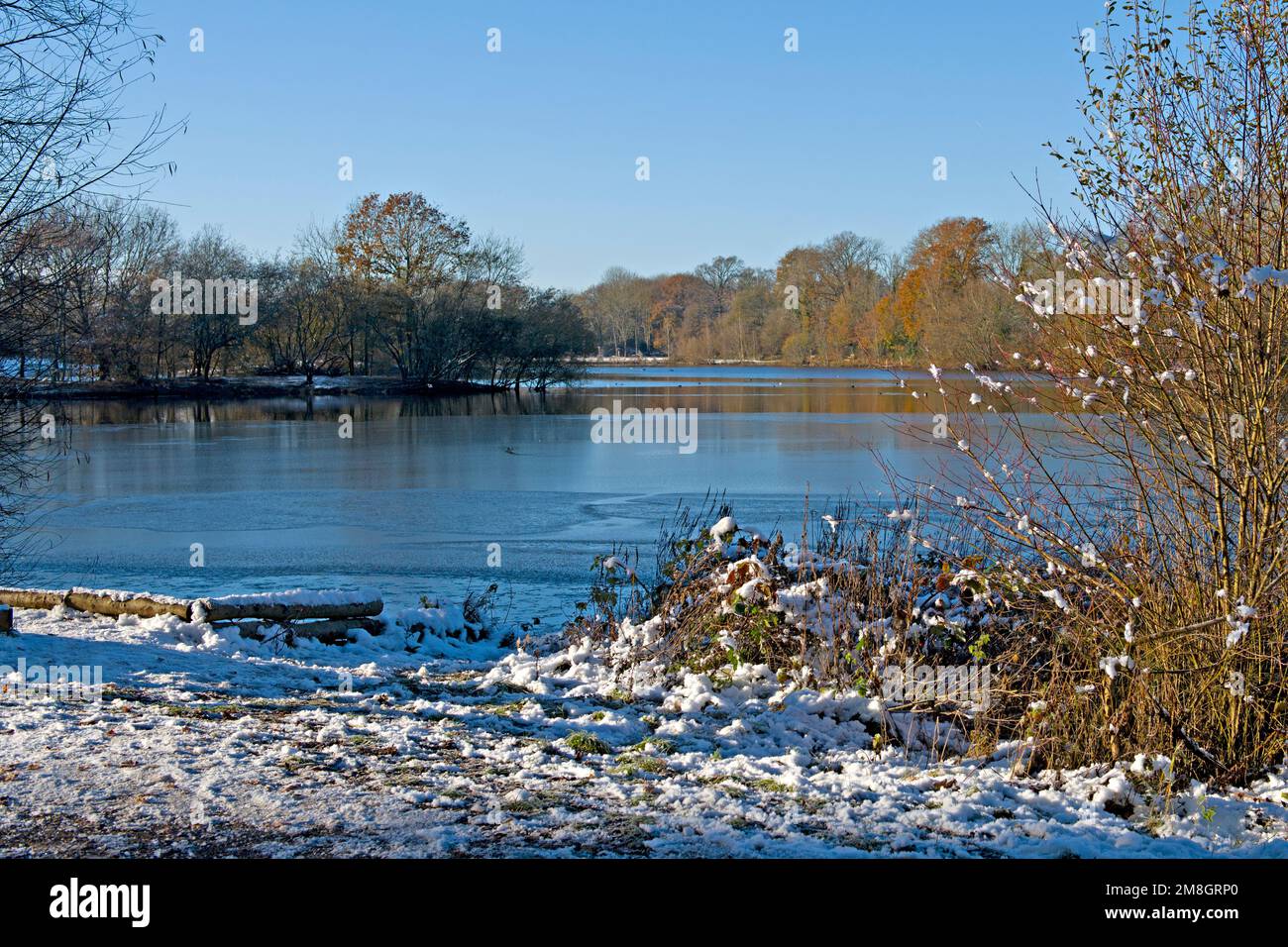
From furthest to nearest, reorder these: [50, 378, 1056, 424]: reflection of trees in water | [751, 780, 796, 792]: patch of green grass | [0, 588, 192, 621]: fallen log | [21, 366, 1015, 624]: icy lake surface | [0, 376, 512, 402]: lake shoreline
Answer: [0, 376, 512, 402]: lake shoreline → [50, 378, 1056, 424]: reflection of trees in water → [21, 366, 1015, 624]: icy lake surface → [0, 588, 192, 621]: fallen log → [751, 780, 796, 792]: patch of green grass

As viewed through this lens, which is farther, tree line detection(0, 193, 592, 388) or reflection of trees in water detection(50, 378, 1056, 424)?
tree line detection(0, 193, 592, 388)

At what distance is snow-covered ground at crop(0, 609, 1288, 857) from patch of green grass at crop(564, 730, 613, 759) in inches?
0.7

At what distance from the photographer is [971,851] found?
14.6 feet

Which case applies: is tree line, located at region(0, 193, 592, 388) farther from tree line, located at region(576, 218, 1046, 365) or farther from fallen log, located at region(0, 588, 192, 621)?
fallen log, located at region(0, 588, 192, 621)

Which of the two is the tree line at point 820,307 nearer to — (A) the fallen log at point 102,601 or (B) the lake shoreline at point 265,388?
(A) the fallen log at point 102,601

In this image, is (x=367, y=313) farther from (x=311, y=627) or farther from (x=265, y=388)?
(x=311, y=627)

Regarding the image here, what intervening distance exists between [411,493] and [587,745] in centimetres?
1556

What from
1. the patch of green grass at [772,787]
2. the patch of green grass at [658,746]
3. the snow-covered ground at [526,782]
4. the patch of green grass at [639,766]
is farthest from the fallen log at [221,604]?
the patch of green grass at [772,787]

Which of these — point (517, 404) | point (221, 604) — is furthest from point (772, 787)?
point (517, 404)

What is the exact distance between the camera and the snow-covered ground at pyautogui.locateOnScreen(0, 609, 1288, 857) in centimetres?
445

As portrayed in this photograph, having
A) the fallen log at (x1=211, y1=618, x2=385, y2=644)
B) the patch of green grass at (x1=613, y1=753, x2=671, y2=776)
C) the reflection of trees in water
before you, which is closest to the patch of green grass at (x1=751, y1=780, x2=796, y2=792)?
the patch of green grass at (x1=613, y1=753, x2=671, y2=776)

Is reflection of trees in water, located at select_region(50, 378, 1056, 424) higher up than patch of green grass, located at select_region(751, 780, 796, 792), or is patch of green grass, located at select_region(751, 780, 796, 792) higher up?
reflection of trees in water, located at select_region(50, 378, 1056, 424)

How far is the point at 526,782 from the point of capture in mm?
5246
